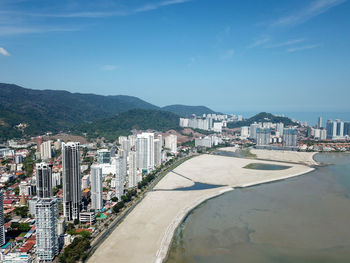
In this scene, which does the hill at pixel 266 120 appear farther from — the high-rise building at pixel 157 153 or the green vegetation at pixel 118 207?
the green vegetation at pixel 118 207

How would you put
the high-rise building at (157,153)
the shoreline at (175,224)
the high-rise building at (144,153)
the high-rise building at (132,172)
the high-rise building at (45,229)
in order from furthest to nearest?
the high-rise building at (157,153)
the high-rise building at (144,153)
the high-rise building at (132,172)
the shoreline at (175,224)
the high-rise building at (45,229)

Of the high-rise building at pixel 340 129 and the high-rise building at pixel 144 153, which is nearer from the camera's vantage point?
the high-rise building at pixel 144 153

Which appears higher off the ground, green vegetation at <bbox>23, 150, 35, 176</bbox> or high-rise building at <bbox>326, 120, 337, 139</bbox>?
high-rise building at <bbox>326, 120, 337, 139</bbox>

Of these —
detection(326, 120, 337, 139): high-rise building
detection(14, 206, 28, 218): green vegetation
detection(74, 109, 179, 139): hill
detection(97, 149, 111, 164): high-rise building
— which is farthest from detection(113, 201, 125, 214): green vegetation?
detection(326, 120, 337, 139): high-rise building

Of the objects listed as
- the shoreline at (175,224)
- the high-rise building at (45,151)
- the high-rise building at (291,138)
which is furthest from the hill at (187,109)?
the shoreline at (175,224)

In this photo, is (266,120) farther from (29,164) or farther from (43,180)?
(43,180)

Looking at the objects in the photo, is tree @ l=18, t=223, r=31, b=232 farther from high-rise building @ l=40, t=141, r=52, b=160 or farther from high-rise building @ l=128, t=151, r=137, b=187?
high-rise building @ l=40, t=141, r=52, b=160

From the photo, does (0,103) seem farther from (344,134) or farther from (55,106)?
(344,134)
